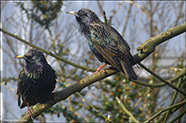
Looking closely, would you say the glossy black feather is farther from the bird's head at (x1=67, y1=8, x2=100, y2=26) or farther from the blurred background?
the blurred background

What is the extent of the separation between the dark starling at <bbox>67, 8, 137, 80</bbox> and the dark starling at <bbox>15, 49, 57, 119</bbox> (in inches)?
11.3

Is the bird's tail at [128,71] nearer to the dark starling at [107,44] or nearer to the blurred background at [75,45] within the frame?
the dark starling at [107,44]

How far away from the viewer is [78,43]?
3.42 meters

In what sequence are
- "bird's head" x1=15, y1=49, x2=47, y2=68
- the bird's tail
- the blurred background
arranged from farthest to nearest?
the blurred background
"bird's head" x1=15, y1=49, x2=47, y2=68
the bird's tail

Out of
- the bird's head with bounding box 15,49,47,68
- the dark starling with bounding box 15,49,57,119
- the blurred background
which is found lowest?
the dark starling with bounding box 15,49,57,119

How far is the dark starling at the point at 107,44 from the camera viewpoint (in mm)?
1052

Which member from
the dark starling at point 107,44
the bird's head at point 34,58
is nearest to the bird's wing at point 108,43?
the dark starling at point 107,44

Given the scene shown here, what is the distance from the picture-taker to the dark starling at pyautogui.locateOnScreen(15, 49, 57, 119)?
1103 mm

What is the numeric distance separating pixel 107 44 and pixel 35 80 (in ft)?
1.38

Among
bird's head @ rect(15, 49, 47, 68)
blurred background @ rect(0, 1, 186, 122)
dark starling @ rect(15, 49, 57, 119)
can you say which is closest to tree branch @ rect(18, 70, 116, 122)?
dark starling @ rect(15, 49, 57, 119)

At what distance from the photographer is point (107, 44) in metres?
1.05

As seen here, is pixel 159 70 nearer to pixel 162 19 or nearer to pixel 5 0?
pixel 162 19

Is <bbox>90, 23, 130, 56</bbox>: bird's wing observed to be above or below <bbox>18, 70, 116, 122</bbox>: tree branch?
above

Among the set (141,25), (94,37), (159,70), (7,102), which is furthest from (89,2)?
(94,37)
